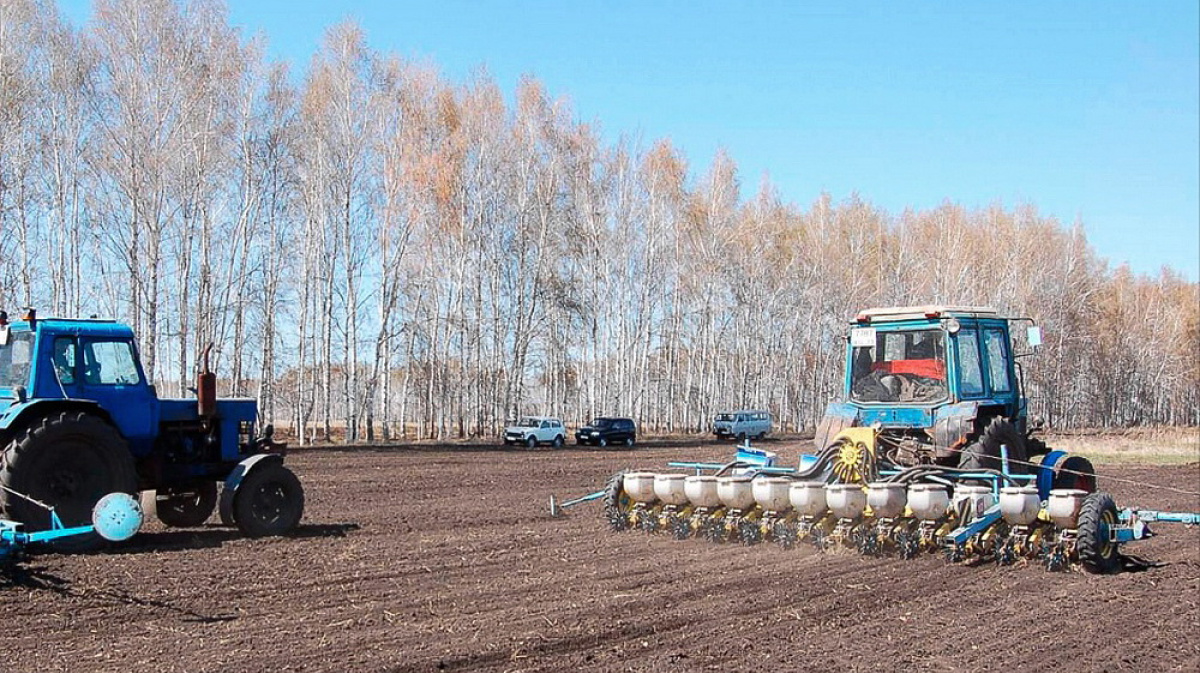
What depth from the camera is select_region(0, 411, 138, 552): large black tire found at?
9.44 m

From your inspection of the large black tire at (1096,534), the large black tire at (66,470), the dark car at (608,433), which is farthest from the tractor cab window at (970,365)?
the dark car at (608,433)

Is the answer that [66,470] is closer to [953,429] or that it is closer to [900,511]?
[900,511]

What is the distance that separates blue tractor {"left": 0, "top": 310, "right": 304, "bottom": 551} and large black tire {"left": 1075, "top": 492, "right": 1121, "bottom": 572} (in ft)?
25.9

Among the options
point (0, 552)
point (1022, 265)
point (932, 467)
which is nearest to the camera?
point (0, 552)

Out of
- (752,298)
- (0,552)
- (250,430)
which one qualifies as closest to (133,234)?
(250,430)

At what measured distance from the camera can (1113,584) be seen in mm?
9062

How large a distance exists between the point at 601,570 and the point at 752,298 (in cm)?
4444

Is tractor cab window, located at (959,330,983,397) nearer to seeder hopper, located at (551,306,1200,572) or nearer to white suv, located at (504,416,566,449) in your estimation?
seeder hopper, located at (551,306,1200,572)

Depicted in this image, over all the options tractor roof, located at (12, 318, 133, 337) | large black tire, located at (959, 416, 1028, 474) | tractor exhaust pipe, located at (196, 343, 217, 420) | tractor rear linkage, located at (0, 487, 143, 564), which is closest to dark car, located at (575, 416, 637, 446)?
large black tire, located at (959, 416, 1028, 474)

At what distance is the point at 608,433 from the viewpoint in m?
37.4

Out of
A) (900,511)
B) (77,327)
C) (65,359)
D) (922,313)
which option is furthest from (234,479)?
(922,313)

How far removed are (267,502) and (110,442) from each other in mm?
1841

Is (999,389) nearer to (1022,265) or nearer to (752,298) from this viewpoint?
(752,298)

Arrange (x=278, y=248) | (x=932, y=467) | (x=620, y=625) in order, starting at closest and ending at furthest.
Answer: (x=620, y=625), (x=932, y=467), (x=278, y=248)
